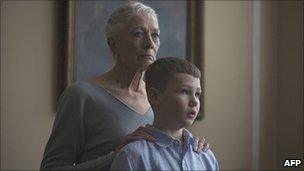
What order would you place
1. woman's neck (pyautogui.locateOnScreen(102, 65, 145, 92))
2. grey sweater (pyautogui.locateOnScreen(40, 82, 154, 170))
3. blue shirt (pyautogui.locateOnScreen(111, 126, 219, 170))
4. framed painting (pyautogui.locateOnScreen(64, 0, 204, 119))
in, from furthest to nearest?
framed painting (pyautogui.locateOnScreen(64, 0, 204, 119)) < woman's neck (pyautogui.locateOnScreen(102, 65, 145, 92)) < grey sweater (pyautogui.locateOnScreen(40, 82, 154, 170)) < blue shirt (pyautogui.locateOnScreen(111, 126, 219, 170))

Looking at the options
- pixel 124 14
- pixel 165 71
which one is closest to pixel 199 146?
pixel 165 71

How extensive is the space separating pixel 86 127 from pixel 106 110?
7 cm

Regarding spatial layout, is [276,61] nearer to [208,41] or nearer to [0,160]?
[208,41]

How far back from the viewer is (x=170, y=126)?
1.04 meters

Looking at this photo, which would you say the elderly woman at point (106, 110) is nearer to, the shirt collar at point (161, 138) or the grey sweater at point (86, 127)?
the grey sweater at point (86, 127)

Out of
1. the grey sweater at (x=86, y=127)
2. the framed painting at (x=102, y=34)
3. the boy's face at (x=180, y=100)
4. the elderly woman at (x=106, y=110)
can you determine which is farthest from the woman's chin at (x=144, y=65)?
the framed painting at (x=102, y=34)

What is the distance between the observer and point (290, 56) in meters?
2.75

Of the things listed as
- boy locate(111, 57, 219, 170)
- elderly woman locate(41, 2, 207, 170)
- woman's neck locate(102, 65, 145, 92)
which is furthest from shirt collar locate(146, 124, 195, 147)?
woman's neck locate(102, 65, 145, 92)

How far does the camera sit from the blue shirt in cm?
97

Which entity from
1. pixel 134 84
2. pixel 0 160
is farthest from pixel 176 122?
pixel 0 160

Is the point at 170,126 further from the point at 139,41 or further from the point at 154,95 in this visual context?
the point at 139,41

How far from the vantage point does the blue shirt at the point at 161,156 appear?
970 millimetres

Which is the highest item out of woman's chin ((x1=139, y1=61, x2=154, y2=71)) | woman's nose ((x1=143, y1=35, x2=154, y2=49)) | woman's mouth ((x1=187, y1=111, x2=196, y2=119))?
woman's nose ((x1=143, y1=35, x2=154, y2=49))

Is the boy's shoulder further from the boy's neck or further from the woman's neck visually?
the woman's neck
